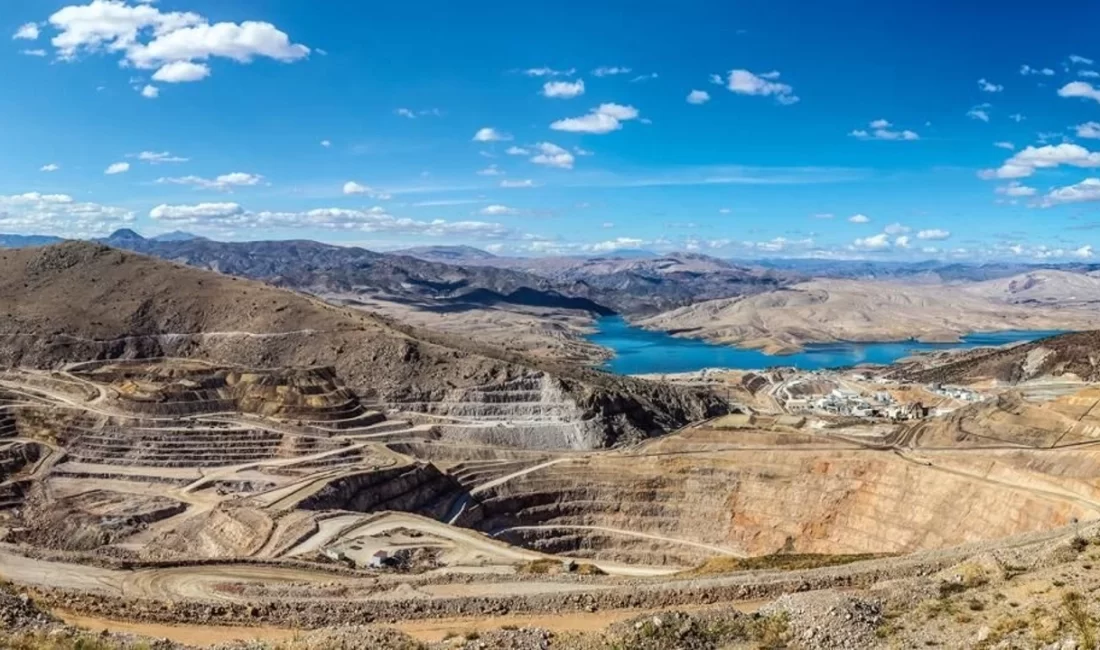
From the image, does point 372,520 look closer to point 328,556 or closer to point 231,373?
point 328,556

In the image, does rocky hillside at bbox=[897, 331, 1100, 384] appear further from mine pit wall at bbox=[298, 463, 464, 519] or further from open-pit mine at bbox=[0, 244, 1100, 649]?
mine pit wall at bbox=[298, 463, 464, 519]

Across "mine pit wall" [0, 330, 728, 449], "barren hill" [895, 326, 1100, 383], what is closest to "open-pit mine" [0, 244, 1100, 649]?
"mine pit wall" [0, 330, 728, 449]

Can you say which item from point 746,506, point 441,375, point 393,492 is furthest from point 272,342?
point 746,506

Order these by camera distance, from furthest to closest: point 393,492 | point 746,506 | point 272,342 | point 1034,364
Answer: point 1034,364 → point 272,342 → point 746,506 → point 393,492

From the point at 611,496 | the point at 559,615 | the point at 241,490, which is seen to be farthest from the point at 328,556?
the point at 611,496

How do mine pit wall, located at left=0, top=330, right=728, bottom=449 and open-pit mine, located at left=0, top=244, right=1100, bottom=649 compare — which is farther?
mine pit wall, located at left=0, top=330, right=728, bottom=449

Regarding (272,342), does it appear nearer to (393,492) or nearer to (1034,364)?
(393,492)

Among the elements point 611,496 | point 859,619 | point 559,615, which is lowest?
point 611,496
